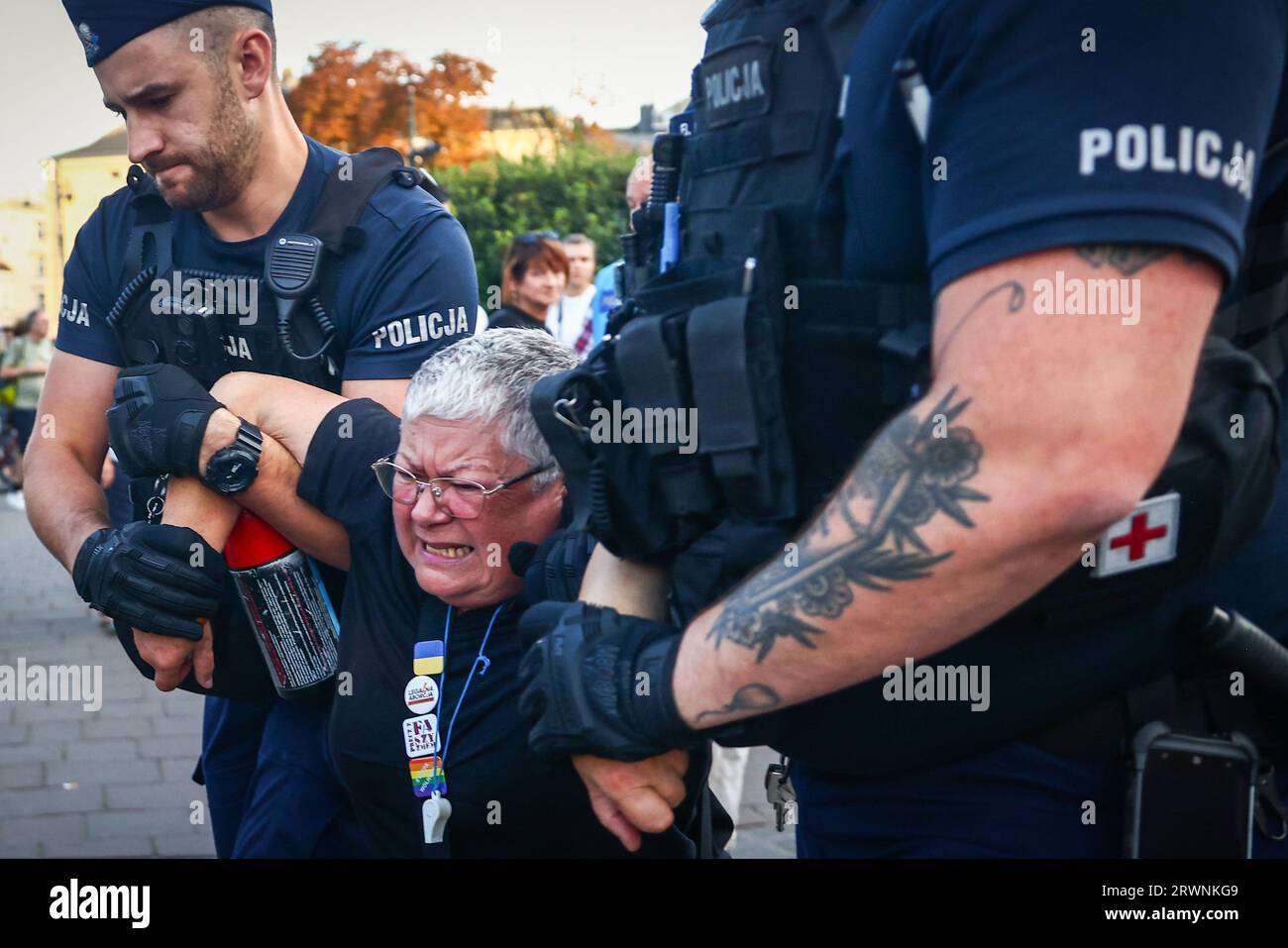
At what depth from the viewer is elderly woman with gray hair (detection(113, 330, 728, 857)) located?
2188 millimetres

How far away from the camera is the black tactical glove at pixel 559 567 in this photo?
1814 mm

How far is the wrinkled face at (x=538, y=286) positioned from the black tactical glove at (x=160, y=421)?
14.8ft

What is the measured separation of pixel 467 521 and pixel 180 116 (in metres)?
1.04

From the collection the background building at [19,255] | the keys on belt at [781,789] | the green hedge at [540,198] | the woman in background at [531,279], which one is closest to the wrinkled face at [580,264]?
the woman in background at [531,279]

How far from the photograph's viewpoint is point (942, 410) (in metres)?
1.20

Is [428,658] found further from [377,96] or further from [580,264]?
[377,96]

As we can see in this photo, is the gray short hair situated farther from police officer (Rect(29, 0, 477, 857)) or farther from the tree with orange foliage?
the tree with orange foliage

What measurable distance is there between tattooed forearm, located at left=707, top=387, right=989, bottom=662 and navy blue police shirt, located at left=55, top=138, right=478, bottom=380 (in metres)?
1.44

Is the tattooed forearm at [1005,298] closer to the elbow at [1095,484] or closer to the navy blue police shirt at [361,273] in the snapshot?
the elbow at [1095,484]

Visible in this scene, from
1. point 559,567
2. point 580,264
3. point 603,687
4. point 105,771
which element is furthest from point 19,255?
point 603,687

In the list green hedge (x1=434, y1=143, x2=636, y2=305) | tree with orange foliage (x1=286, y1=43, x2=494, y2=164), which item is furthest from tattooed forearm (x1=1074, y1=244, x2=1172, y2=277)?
green hedge (x1=434, y1=143, x2=636, y2=305)

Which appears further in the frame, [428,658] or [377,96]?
[377,96]

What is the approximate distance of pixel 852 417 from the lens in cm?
142

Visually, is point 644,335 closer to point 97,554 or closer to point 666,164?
point 666,164
